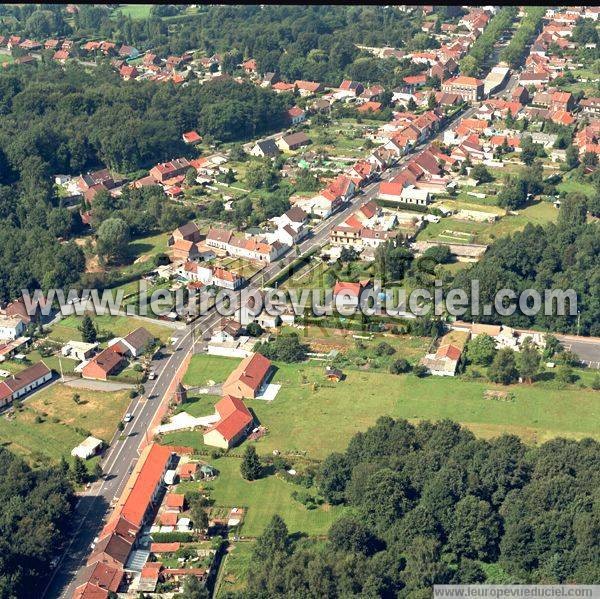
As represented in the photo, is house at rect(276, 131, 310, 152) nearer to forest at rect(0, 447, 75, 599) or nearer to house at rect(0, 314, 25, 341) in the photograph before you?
house at rect(0, 314, 25, 341)

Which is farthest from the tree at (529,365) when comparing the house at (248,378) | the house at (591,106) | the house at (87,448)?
the house at (591,106)

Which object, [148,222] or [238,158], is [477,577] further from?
[238,158]

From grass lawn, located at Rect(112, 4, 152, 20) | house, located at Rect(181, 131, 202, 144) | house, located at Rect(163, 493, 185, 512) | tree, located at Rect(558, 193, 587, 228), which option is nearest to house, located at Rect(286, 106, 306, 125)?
house, located at Rect(181, 131, 202, 144)

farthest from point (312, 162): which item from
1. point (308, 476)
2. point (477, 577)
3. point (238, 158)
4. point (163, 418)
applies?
point (477, 577)

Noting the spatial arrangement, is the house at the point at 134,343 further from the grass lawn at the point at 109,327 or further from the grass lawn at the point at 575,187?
the grass lawn at the point at 575,187

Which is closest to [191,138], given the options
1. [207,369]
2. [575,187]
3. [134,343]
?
[575,187]

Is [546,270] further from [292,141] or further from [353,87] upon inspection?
[353,87]
